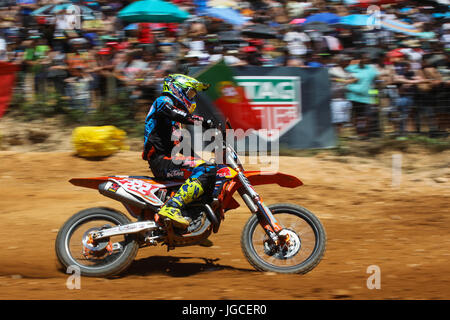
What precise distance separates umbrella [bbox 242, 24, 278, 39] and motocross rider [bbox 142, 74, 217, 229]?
609cm

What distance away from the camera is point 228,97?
1037 centimetres

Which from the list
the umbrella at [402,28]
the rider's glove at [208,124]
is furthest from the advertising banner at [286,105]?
the rider's glove at [208,124]

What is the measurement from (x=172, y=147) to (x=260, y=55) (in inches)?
231

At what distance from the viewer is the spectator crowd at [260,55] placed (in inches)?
429

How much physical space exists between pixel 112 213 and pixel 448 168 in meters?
7.09

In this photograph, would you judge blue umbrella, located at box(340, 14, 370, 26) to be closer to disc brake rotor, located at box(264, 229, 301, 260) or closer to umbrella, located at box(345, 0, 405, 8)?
umbrella, located at box(345, 0, 405, 8)

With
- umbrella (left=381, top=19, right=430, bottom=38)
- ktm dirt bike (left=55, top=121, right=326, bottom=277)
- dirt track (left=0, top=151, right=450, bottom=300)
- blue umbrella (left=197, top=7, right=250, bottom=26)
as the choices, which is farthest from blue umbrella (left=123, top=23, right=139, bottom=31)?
ktm dirt bike (left=55, top=121, right=326, bottom=277)

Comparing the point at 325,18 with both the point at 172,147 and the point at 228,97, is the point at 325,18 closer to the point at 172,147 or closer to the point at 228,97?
the point at 228,97

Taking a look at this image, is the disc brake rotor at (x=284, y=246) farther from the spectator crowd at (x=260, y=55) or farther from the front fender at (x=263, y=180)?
the spectator crowd at (x=260, y=55)

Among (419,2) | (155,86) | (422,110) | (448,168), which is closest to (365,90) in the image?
(422,110)

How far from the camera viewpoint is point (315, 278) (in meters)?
5.38

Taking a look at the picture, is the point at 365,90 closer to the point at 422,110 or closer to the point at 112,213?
the point at 422,110

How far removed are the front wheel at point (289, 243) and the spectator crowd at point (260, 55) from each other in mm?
Answer: 5593

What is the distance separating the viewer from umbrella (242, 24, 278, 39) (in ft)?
37.7
